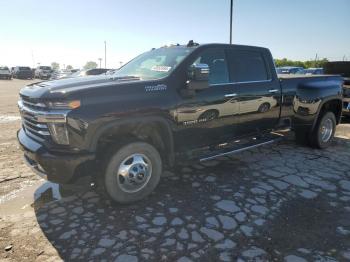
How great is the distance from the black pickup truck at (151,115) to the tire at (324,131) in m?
1.22

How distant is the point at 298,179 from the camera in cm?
526

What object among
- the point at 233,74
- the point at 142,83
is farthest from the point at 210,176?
the point at 142,83

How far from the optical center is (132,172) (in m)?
4.16

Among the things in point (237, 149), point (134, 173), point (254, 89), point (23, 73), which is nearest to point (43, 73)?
point (23, 73)

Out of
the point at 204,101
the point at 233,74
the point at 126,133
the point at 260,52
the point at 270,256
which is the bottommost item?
the point at 270,256

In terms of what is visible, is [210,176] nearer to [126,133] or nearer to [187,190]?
[187,190]

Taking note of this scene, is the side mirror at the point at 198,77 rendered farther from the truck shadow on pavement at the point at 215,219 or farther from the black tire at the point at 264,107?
the black tire at the point at 264,107

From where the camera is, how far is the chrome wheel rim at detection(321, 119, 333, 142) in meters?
7.14

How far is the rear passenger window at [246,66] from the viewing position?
5305mm

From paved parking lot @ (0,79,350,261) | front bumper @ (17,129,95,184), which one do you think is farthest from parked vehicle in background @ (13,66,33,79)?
front bumper @ (17,129,95,184)

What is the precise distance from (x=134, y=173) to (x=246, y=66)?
2.68m

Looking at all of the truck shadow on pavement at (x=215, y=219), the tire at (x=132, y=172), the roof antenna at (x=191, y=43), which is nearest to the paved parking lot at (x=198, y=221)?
the truck shadow on pavement at (x=215, y=219)

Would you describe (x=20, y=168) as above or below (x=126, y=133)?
below

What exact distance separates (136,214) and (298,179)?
8.76 feet
